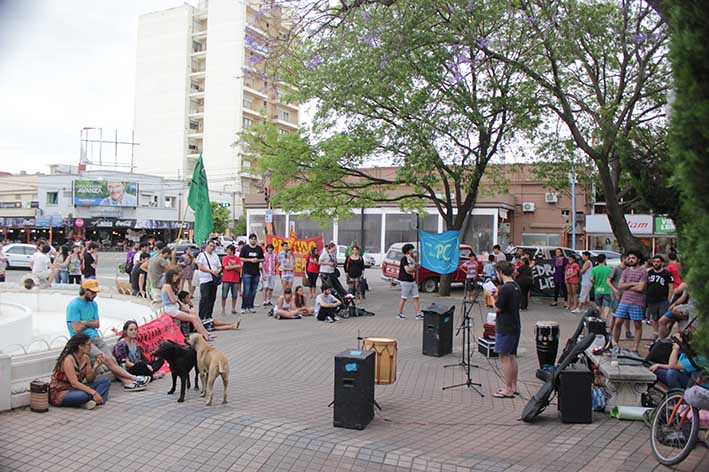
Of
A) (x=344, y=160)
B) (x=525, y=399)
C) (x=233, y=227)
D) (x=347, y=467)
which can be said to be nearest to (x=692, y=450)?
(x=525, y=399)

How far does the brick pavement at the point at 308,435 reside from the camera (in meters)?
5.48

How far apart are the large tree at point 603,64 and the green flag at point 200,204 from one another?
24.8ft

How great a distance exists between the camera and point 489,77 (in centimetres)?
1784

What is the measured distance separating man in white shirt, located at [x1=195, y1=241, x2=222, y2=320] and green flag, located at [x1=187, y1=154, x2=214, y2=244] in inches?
16.4

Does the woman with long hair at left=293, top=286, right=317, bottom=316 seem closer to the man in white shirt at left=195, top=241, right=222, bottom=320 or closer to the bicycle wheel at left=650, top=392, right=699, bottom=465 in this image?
the man in white shirt at left=195, top=241, right=222, bottom=320

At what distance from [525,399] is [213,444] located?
4239 mm

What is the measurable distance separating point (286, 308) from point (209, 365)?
8045mm

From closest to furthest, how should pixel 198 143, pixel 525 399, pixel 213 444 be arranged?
pixel 213 444 < pixel 525 399 < pixel 198 143

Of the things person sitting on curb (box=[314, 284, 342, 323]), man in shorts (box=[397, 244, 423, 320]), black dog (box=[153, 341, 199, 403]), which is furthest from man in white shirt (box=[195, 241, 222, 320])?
black dog (box=[153, 341, 199, 403])

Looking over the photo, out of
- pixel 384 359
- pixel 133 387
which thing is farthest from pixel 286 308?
pixel 384 359

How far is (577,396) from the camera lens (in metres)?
6.58

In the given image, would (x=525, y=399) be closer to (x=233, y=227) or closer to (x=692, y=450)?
(x=692, y=450)

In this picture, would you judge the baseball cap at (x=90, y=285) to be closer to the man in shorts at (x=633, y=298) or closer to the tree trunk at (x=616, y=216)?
the man in shorts at (x=633, y=298)

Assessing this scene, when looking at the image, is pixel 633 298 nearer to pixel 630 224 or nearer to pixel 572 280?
pixel 572 280
